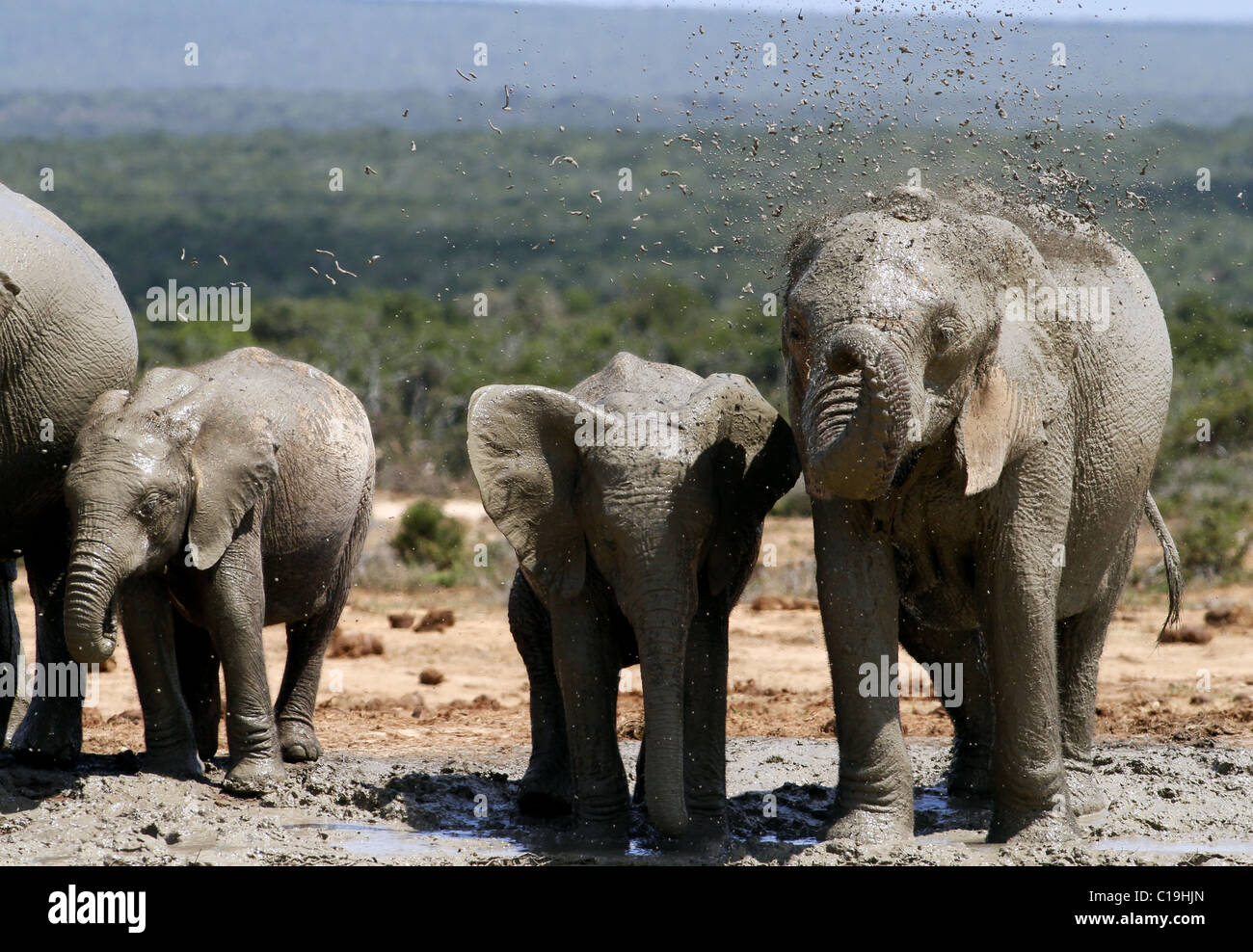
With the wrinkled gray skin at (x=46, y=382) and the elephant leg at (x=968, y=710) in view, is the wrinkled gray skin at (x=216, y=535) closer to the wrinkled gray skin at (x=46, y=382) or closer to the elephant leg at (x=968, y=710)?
the wrinkled gray skin at (x=46, y=382)

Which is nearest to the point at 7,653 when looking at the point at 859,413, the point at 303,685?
the point at 303,685

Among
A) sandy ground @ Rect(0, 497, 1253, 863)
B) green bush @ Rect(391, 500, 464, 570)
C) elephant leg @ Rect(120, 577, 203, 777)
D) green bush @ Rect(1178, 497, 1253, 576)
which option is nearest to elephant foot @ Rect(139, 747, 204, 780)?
elephant leg @ Rect(120, 577, 203, 777)

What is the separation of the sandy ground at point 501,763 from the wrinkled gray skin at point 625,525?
416 mm

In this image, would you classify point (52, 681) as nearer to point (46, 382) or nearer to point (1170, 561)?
point (46, 382)

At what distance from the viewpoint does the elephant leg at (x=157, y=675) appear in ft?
26.3

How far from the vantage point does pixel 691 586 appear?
6824 millimetres

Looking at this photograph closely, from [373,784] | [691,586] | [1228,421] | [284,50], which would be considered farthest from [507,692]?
[284,50]

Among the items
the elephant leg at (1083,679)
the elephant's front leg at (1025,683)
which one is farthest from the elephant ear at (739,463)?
the elephant leg at (1083,679)

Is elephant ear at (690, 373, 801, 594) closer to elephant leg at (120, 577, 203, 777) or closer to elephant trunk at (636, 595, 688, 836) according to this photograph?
elephant trunk at (636, 595, 688, 836)

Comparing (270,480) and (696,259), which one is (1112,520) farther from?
(696,259)

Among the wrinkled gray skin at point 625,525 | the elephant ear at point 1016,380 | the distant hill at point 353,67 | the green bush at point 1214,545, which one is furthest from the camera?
the distant hill at point 353,67

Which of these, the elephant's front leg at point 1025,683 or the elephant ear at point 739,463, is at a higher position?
the elephant ear at point 739,463

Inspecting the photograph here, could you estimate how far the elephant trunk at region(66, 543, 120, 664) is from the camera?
7262 millimetres

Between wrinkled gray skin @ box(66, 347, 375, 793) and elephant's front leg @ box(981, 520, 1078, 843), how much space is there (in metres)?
3.41
